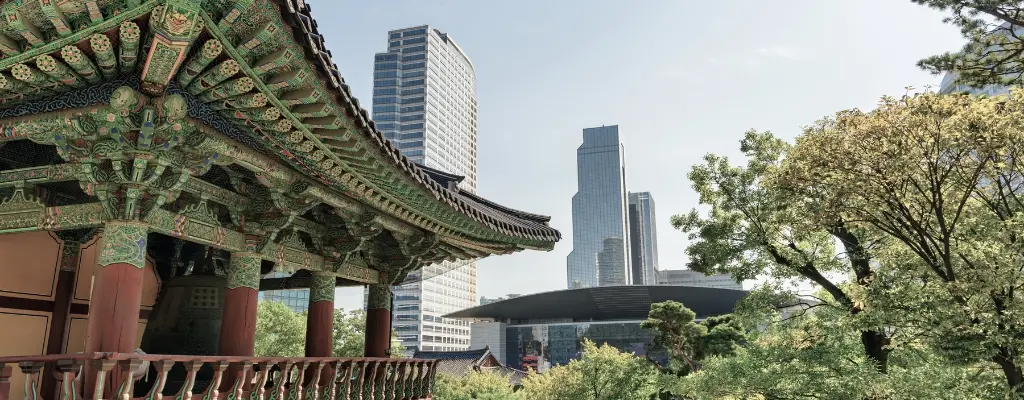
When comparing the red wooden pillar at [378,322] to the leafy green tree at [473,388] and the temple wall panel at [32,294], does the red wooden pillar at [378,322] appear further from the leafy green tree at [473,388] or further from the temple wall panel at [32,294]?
the leafy green tree at [473,388]

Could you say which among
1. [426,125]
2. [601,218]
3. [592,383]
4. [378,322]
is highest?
[426,125]

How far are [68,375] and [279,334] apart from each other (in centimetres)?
2337

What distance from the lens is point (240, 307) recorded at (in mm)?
8430

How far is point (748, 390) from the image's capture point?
45.3 ft

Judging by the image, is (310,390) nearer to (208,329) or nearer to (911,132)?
(208,329)

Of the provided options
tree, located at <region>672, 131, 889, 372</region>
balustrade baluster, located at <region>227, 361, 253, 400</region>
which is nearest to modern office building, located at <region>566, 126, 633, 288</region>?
tree, located at <region>672, 131, 889, 372</region>

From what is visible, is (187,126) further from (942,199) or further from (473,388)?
(473,388)

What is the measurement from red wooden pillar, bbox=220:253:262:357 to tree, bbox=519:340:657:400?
18085mm

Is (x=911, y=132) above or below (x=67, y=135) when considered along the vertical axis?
above

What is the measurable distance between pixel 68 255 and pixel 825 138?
38.1 feet

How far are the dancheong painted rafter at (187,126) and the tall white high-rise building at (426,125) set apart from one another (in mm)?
96931

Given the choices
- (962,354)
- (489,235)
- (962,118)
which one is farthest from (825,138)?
(489,235)

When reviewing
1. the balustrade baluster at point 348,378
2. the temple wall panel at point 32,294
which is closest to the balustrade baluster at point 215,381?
the balustrade baluster at point 348,378

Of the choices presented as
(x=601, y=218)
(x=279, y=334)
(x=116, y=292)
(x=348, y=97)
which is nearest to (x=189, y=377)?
(x=116, y=292)
